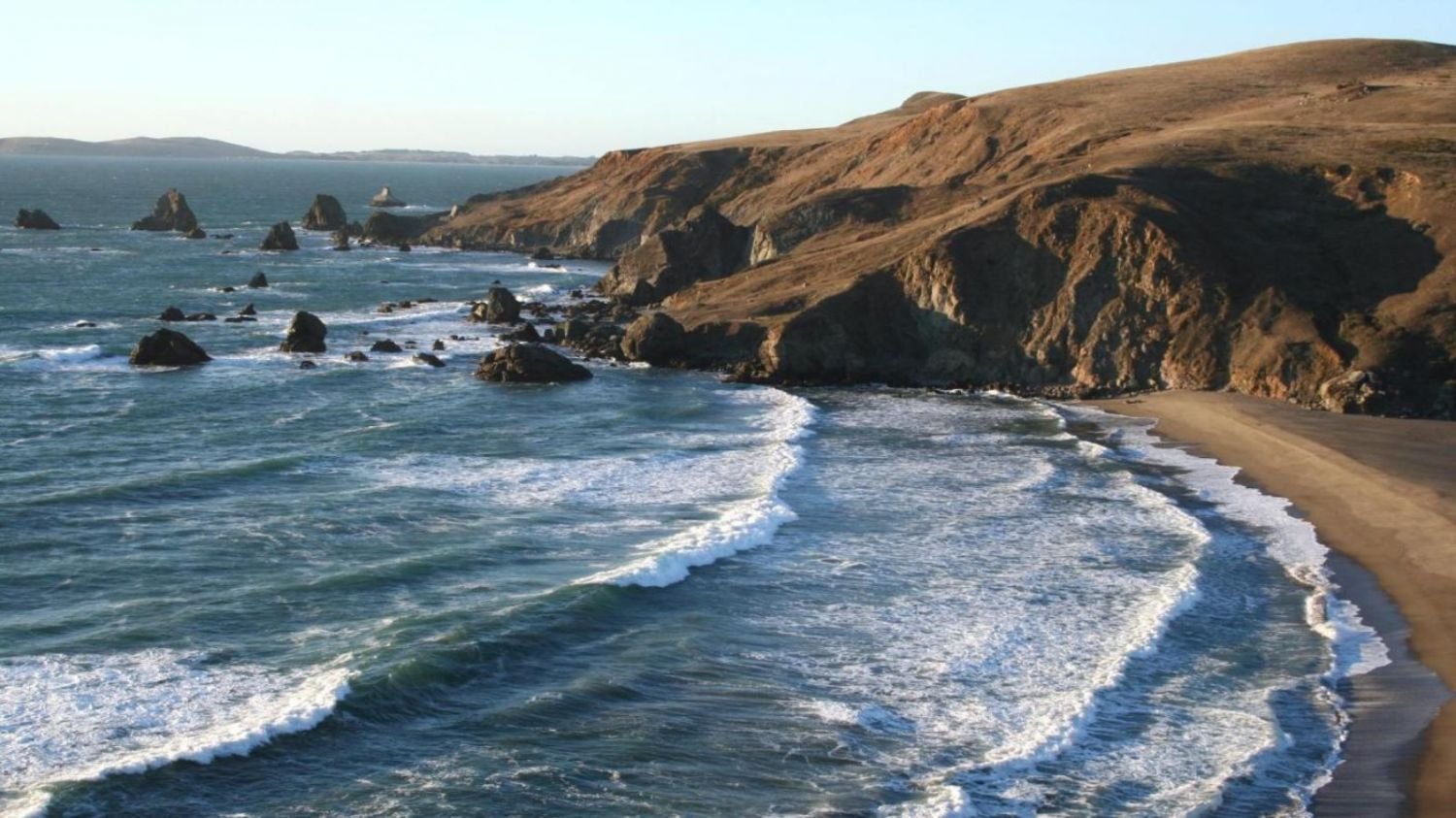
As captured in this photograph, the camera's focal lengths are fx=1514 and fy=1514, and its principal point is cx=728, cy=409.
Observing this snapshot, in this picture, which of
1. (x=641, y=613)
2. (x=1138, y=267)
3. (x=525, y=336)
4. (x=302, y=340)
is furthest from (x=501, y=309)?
(x=641, y=613)

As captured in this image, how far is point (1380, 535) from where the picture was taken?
3734cm

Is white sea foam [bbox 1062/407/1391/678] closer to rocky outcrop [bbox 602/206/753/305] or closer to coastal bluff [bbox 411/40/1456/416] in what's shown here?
coastal bluff [bbox 411/40/1456/416]

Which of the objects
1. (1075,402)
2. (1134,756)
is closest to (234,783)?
(1134,756)

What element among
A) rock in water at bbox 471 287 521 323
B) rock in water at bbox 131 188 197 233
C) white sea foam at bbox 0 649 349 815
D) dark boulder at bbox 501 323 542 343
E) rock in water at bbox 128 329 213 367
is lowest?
white sea foam at bbox 0 649 349 815

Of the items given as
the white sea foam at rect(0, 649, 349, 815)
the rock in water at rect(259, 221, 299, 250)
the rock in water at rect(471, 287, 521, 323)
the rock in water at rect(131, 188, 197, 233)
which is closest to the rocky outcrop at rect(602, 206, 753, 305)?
the rock in water at rect(471, 287, 521, 323)

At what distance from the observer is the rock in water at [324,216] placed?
145000 mm

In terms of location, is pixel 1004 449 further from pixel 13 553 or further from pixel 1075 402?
pixel 13 553

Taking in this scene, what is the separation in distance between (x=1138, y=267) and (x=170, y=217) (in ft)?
343

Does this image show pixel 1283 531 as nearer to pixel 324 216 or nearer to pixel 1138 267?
pixel 1138 267

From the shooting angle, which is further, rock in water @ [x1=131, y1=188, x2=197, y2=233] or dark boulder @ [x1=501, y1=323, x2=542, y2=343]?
rock in water @ [x1=131, y1=188, x2=197, y2=233]

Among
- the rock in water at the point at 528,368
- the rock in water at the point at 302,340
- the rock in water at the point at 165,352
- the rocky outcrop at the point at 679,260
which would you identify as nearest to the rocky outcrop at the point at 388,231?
the rocky outcrop at the point at 679,260

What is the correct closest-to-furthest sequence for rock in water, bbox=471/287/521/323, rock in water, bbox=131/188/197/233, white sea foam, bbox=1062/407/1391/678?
white sea foam, bbox=1062/407/1391/678 → rock in water, bbox=471/287/521/323 → rock in water, bbox=131/188/197/233

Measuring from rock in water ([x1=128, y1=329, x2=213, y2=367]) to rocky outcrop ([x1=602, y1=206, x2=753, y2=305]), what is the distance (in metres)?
24.9

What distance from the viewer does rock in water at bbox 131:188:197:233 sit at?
138000 millimetres
